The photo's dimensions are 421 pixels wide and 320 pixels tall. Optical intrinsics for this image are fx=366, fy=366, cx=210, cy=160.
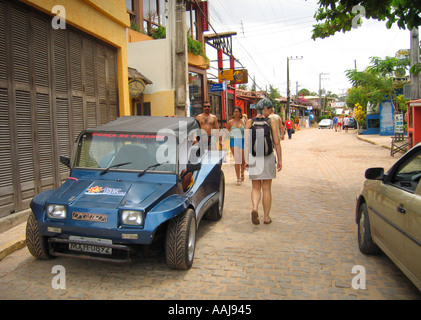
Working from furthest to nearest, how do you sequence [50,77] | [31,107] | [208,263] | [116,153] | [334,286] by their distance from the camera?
[50,77] → [31,107] → [116,153] → [208,263] → [334,286]

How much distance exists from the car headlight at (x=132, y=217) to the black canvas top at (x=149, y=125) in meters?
1.34

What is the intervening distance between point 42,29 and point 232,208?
4.83m

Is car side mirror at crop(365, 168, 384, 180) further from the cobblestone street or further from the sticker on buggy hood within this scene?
the sticker on buggy hood

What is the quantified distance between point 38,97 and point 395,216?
19.5 feet

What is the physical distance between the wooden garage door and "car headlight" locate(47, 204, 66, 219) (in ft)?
7.57

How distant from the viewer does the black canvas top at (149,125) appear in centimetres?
479

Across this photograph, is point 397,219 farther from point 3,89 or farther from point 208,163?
point 3,89

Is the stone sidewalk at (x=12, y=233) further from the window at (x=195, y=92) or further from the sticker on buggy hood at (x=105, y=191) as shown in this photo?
the window at (x=195, y=92)

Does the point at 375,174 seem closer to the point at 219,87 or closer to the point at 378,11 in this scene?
the point at 378,11

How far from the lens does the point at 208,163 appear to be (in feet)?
18.8

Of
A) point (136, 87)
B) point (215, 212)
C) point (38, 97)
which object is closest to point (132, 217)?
point (215, 212)

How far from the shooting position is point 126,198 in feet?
12.6

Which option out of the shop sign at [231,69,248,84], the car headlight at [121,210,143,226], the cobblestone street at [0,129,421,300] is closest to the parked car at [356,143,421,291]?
the cobblestone street at [0,129,421,300]
